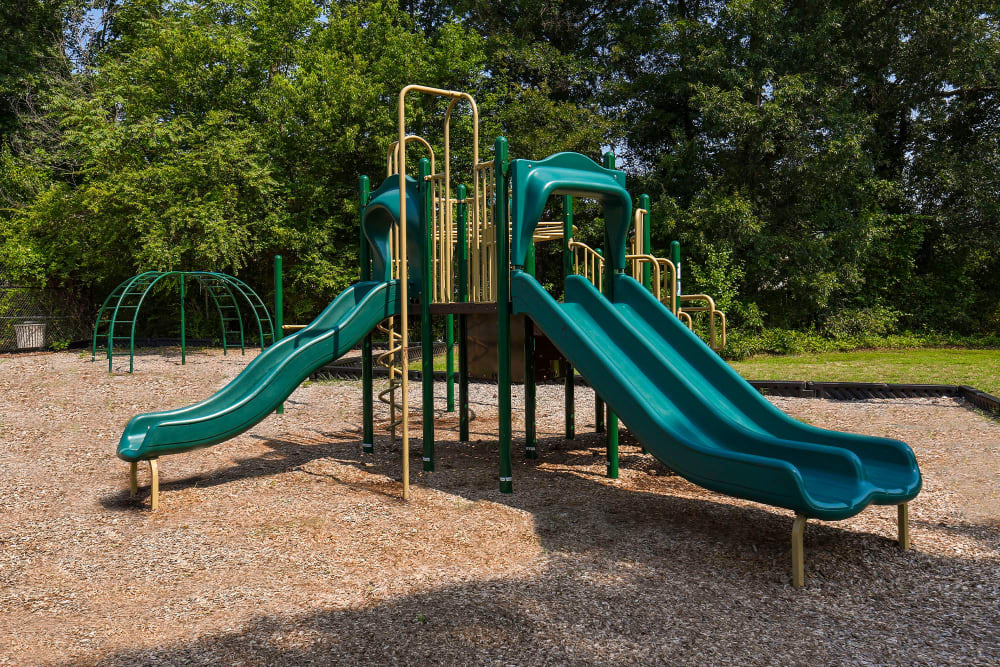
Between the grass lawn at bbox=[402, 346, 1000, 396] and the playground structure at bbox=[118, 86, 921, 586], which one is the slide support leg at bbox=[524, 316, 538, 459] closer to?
the playground structure at bbox=[118, 86, 921, 586]

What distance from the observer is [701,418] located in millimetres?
5016

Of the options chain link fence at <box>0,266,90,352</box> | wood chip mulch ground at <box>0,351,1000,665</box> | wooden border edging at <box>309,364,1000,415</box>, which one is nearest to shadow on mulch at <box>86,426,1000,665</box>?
wood chip mulch ground at <box>0,351,1000,665</box>

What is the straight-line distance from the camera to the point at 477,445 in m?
8.05

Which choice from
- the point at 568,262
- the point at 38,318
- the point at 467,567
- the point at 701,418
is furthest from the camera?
the point at 38,318

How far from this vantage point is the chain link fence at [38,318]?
19750 millimetres

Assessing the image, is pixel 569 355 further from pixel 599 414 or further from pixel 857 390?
pixel 857 390

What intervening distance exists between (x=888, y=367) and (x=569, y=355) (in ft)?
39.6

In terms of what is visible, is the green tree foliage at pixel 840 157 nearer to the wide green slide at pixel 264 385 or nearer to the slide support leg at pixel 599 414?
the slide support leg at pixel 599 414

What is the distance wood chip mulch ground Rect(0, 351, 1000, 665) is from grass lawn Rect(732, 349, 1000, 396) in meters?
5.69

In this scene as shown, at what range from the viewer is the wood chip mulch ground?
3262 mm

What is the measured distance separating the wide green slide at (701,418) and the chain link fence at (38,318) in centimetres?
1895

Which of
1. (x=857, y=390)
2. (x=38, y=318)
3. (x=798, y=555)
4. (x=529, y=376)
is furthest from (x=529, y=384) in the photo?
(x=38, y=318)

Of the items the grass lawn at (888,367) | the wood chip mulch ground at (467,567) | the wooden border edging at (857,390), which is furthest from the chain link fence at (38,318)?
the grass lawn at (888,367)

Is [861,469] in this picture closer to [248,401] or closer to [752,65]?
[248,401]
